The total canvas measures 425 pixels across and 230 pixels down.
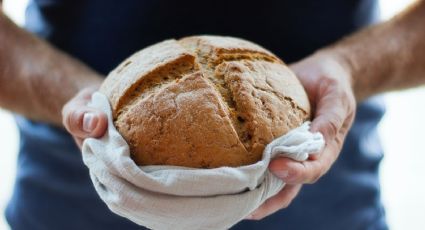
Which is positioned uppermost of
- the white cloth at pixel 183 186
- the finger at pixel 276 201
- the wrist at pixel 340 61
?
the wrist at pixel 340 61

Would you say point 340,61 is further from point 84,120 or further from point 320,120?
point 84,120

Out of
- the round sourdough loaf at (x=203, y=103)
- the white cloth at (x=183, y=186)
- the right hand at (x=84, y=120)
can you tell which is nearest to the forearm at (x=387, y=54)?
the round sourdough loaf at (x=203, y=103)

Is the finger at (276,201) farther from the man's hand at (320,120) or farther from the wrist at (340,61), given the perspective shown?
the wrist at (340,61)

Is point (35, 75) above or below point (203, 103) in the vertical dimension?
below

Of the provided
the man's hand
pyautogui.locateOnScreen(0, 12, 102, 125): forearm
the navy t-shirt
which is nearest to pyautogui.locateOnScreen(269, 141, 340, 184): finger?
the man's hand

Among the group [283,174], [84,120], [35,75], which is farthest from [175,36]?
[283,174]

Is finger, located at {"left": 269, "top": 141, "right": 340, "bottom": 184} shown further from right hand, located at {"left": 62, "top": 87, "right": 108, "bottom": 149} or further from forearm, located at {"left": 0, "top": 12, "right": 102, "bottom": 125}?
forearm, located at {"left": 0, "top": 12, "right": 102, "bottom": 125}
